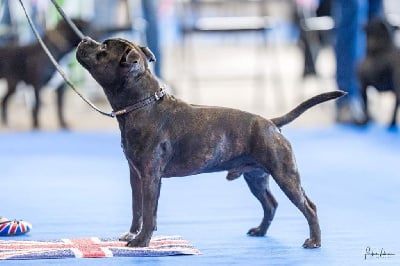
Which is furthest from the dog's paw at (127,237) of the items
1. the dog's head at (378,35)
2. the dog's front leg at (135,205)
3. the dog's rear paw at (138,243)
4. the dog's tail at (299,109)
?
the dog's head at (378,35)

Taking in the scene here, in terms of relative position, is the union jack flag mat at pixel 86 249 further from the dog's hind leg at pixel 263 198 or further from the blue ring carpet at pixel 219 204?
the dog's hind leg at pixel 263 198

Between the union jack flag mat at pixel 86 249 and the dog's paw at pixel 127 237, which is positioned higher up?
the union jack flag mat at pixel 86 249

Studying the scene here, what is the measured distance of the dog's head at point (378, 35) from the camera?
7.28 m

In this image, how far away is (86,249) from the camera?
121 inches

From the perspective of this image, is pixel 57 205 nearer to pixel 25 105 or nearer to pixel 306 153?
pixel 306 153

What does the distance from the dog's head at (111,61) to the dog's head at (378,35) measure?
14.7 ft

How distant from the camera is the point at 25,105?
934 centimetres

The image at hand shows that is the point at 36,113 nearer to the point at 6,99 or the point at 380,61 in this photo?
the point at 6,99

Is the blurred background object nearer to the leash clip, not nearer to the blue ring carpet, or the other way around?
the blue ring carpet

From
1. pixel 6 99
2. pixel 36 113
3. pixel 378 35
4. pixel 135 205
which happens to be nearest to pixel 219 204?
pixel 135 205

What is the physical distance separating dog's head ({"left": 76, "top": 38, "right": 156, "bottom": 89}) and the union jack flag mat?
1.81 ft

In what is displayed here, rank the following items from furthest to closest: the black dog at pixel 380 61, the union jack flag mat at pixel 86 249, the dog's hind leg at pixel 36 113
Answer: the dog's hind leg at pixel 36 113, the black dog at pixel 380 61, the union jack flag mat at pixel 86 249

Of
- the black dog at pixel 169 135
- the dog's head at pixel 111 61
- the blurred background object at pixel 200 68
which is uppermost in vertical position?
the dog's head at pixel 111 61

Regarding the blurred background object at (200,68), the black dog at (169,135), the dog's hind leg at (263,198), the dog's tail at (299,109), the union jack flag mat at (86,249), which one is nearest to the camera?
the union jack flag mat at (86,249)
